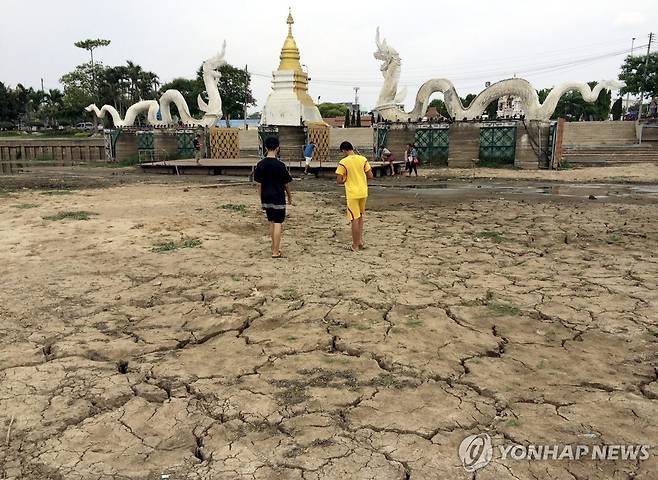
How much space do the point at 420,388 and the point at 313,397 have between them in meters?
0.62

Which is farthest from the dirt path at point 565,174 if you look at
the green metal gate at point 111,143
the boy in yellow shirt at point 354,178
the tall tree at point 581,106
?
the tall tree at point 581,106

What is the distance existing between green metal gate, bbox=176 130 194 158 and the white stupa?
13.4 ft

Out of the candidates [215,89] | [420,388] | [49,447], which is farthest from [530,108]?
[49,447]

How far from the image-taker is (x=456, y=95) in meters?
19.7

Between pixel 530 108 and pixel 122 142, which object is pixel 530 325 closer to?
pixel 530 108

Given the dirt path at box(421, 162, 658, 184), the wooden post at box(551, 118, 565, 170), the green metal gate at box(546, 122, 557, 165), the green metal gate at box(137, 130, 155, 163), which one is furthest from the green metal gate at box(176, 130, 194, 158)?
the wooden post at box(551, 118, 565, 170)

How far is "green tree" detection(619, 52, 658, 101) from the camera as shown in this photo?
1432 inches

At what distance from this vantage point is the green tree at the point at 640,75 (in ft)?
119

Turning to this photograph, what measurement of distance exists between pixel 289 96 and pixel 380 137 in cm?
517

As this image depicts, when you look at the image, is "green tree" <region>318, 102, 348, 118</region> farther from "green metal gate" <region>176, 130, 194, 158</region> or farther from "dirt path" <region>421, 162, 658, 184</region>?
Answer: "dirt path" <region>421, 162, 658, 184</region>

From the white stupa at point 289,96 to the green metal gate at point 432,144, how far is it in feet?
18.2

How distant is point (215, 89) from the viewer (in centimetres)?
2466

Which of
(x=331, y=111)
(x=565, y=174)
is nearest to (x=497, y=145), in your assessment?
(x=565, y=174)

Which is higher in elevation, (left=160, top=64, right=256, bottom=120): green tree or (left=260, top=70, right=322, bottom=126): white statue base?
(left=160, top=64, right=256, bottom=120): green tree
